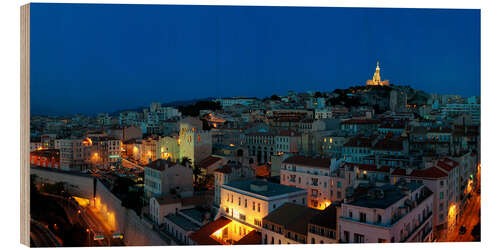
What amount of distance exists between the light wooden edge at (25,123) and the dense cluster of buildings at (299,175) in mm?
2960

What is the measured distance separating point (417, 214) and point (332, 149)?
1081 cm

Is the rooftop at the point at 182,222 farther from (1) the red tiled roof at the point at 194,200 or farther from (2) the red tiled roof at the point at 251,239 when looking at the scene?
(2) the red tiled roof at the point at 251,239

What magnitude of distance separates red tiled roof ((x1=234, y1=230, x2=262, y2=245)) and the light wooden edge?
4456 mm

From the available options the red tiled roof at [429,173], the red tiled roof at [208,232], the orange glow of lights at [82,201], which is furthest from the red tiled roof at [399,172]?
the orange glow of lights at [82,201]

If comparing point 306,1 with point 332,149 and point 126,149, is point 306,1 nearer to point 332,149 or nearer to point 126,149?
point 332,149

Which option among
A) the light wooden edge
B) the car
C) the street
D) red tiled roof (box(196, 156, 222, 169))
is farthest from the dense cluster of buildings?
the light wooden edge

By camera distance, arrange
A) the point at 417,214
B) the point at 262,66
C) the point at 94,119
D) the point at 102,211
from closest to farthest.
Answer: the point at 417,214
the point at 262,66
the point at 102,211
the point at 94,119

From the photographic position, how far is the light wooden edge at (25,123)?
7.71 meters

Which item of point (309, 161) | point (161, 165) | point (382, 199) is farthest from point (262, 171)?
point (382, 199)

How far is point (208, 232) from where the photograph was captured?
9805 mm

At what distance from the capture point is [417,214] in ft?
27.9

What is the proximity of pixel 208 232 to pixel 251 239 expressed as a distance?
116 centimetres

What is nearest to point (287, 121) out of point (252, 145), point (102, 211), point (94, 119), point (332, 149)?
point (252, 145)

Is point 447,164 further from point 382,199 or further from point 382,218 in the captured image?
point 382,218
